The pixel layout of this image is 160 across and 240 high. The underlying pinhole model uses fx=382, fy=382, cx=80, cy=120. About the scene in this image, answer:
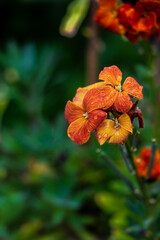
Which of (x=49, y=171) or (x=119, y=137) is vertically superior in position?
(x=119, y=137)

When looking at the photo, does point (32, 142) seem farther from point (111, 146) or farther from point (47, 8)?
point (47, 8)

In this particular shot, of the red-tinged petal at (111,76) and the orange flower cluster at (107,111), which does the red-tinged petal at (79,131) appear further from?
the red-tinged petal at (111,76)

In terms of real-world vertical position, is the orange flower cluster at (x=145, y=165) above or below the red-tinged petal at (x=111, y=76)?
below

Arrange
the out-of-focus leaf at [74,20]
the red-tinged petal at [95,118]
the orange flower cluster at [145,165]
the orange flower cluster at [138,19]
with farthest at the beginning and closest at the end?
the out-of-focus leaf at [74,20], the orange flower cluster at [145,165], the orange flower cluster at [138,19], the red-tinged petal at [95,118]

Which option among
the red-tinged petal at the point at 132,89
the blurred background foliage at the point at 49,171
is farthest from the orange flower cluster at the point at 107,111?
the blurred background foliage at the point at 49,171

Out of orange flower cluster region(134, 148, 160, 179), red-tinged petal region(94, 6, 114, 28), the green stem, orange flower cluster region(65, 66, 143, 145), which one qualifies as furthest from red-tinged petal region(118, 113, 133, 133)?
red-tinged petal region(94, 6, 114, 28)

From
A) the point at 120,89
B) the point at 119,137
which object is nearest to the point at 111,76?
the point at 120,89

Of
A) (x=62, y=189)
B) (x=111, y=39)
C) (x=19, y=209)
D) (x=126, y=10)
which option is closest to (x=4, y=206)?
(x=19, y=209)

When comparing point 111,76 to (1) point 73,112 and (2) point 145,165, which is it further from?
(2) point 145,165
